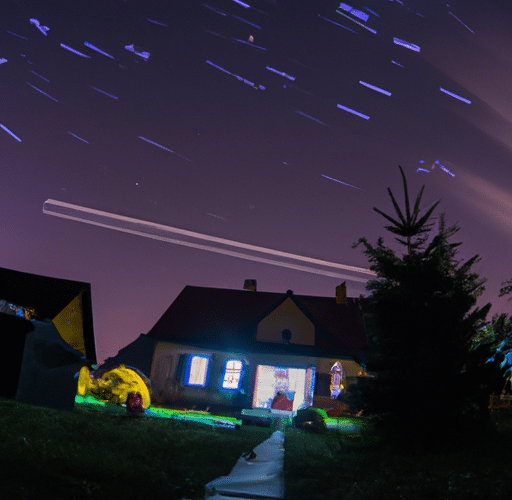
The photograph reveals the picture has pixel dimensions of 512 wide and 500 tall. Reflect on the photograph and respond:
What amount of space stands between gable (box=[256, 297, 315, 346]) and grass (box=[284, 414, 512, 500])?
42.6ft

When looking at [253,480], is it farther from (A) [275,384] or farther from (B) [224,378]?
(A) [275,384]

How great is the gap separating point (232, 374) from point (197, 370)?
178 centimetres

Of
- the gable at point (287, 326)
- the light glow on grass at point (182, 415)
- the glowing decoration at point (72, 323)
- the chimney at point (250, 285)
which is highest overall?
the chimney at point (250, 285)

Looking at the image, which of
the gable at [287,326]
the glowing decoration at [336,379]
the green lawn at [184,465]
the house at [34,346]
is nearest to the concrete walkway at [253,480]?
the green lawn at [184,465]

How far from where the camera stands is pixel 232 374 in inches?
861

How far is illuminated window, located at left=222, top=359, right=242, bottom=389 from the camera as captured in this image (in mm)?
21664

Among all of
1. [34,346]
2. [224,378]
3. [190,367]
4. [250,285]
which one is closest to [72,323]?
[34,346]

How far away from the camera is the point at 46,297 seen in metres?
13.2

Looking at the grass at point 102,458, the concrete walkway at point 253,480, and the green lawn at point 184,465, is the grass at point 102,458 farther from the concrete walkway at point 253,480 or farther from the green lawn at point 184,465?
the concrete walkway at point 253,480

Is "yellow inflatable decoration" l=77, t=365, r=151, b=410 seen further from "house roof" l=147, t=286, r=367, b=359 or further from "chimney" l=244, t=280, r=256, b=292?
"chimney" l=244, t=280, r=256, b=292

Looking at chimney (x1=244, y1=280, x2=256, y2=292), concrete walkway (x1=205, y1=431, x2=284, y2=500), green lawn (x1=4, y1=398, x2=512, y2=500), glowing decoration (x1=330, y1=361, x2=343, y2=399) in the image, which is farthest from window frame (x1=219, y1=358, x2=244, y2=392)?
concrete walkway (x1=205, y1=431, x2=284, y2=500)

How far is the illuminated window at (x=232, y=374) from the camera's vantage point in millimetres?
21664

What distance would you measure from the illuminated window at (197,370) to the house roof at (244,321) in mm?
727

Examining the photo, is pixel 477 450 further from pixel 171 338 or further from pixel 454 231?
pixel 171 338
